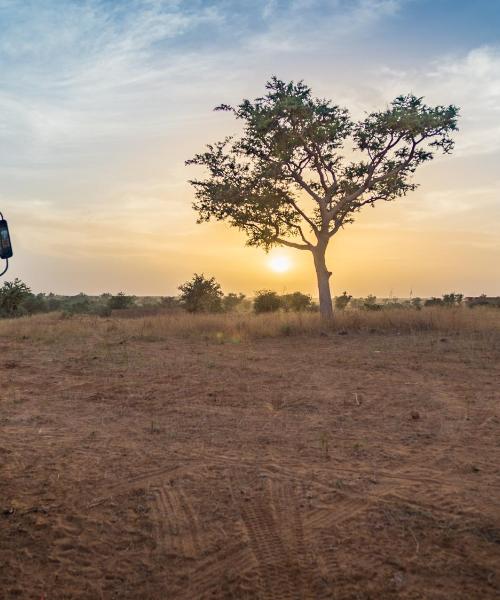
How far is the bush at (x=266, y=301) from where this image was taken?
29672 millimetres

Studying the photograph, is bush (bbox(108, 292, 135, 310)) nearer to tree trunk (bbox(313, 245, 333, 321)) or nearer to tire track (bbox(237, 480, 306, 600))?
tree trunk (bbox(313, 245, 333, 321))

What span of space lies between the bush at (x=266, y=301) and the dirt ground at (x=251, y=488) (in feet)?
67.2

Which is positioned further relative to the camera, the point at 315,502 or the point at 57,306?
the point at 57,306

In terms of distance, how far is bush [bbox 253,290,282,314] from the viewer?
29672 mm

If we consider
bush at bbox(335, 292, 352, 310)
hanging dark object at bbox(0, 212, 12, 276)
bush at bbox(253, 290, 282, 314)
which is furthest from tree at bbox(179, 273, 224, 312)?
hanging dark object at bbox(0, 212, 12, 276)

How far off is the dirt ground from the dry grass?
21.3 feet

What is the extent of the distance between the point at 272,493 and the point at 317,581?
1.22m

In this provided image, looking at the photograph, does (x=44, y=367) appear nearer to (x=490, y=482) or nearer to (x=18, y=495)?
(x=18, y=495)

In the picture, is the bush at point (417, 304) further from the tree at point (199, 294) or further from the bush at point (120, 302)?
the bush at point (120, 302)

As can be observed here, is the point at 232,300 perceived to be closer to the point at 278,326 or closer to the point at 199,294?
the point at 199,294

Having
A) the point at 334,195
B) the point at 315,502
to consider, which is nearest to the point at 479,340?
the point at 334,195

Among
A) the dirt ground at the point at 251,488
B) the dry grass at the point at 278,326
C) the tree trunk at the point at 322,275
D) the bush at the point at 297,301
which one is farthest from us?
the bush at the point at 297,301

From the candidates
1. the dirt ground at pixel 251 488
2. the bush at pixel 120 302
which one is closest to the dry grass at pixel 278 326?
the dirt ground at pixel 251 488

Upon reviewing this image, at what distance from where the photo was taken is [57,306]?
44.0 metres
